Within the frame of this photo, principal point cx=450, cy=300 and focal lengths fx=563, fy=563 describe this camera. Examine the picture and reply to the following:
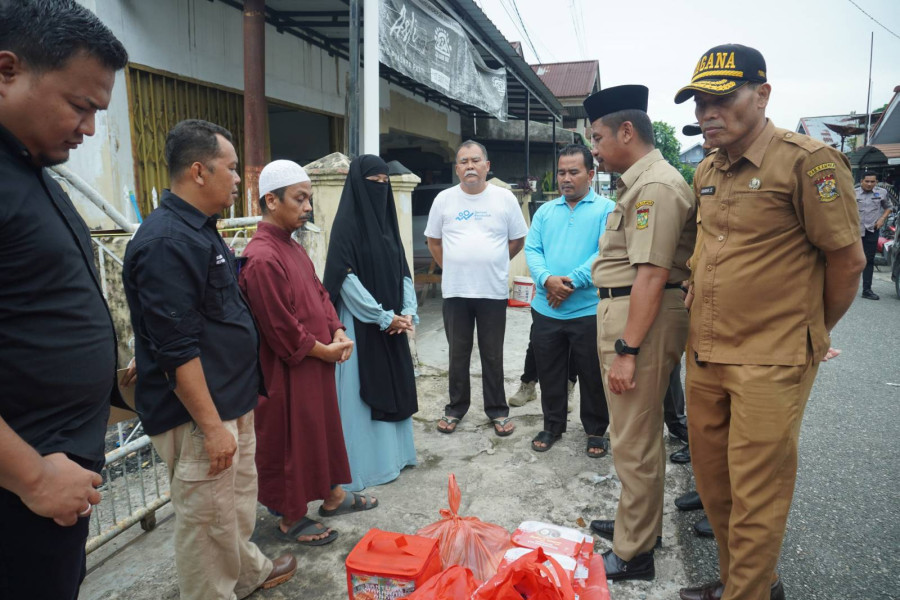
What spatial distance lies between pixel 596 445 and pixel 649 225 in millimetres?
1904

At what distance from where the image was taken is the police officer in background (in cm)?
912

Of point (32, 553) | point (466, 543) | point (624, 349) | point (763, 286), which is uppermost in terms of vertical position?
point (763, 286)

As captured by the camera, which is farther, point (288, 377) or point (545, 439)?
point (545, 439)

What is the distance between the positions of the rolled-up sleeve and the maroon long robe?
2.10ft

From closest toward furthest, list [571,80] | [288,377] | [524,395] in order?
[288,377], [524,395], [571,80]

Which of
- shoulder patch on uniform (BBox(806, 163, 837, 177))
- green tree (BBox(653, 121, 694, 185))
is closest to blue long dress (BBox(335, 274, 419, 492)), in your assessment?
shoulder patch on uniform (BBox(806, 163, 837, 177))

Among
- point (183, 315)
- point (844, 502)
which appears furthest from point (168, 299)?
point (844, 502)

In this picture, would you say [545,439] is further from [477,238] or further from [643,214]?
Answer: [643,214]

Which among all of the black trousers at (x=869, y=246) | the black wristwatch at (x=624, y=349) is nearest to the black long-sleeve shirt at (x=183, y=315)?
the black wristwatch at (x=624, y=349)

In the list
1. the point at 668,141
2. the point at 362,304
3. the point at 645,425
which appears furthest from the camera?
the point at 668,141

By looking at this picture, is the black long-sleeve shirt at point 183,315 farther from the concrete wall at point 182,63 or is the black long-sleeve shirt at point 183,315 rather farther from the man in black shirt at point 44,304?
the concrete wall at point 182,63

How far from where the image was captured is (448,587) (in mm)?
1648

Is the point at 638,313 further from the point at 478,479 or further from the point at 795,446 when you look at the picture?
the point at 478,479

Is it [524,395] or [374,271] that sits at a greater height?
[374,271]
